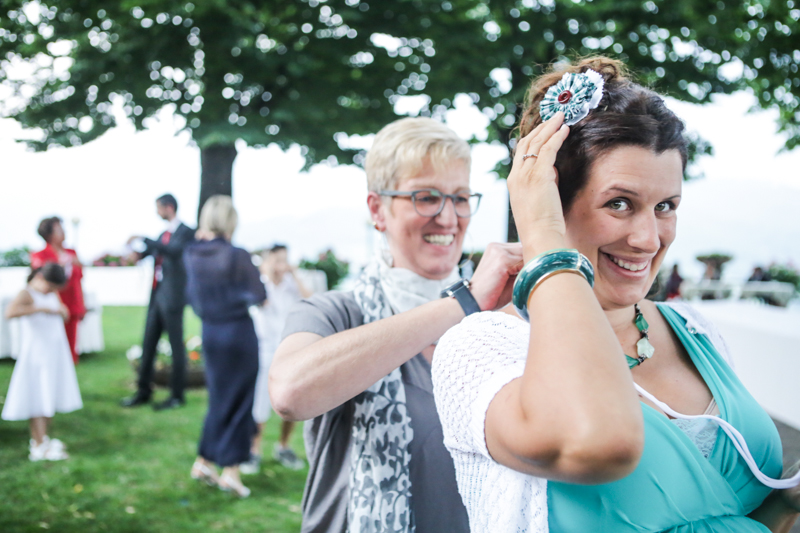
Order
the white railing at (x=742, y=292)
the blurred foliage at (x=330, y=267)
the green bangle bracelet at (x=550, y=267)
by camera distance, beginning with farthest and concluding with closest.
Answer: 1. the blurred foliage at (x=330, y=267)
2. the white railing at (x=742, y=292)
3. the green bangle bracelet at (x=550, y=267)

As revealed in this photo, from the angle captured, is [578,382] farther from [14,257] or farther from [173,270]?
[14,257]

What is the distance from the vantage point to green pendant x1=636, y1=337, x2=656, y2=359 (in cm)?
137

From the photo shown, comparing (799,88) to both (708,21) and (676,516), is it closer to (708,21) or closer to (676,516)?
(708,21)

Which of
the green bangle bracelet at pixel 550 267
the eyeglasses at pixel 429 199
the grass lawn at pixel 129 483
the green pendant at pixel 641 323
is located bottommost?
the grass lawn at pixel 129 483

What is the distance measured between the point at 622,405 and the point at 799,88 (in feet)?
33.1

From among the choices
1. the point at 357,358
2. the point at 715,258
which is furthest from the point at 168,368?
the point at 715,258

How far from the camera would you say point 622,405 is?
81 cm

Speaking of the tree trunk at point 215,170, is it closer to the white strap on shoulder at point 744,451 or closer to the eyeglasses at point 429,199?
the eyeglasses at point 429,199

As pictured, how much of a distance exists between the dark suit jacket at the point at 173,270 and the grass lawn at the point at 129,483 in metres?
1.27

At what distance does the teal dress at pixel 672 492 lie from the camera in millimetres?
969

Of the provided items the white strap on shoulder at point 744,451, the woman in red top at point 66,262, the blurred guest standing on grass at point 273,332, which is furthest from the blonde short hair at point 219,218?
the white strap on shoulder at point 744,451

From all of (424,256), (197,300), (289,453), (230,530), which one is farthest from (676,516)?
(289,453)

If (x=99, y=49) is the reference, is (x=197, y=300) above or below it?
below

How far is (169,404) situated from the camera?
21.9 feet
